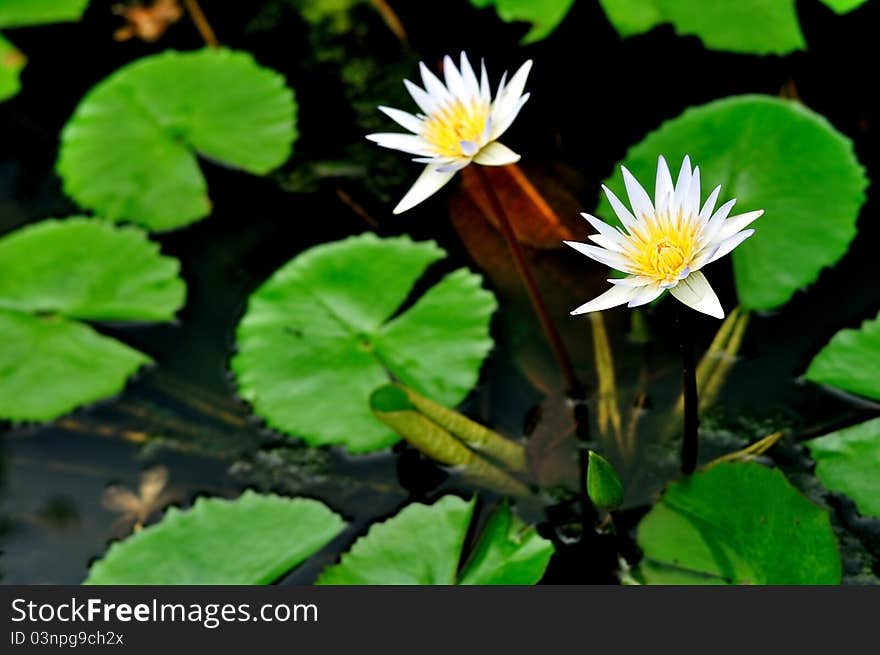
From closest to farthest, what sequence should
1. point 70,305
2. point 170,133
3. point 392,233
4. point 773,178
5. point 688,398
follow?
point 688,398
point 773,178
point 70,305
point 392,233
point 170,133

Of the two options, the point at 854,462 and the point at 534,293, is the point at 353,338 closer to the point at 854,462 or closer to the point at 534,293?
the point at 534,293

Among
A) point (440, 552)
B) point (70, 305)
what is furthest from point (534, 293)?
point (70, 305)

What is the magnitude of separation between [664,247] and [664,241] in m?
0.01

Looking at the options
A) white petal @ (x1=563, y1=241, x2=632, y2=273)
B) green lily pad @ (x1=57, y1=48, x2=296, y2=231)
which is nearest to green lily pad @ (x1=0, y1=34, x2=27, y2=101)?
green lily pad @ (x1=57, y1=48, x2=296, y2=231)

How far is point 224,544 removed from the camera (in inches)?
82.5

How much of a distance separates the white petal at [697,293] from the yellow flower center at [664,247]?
0.02 meters

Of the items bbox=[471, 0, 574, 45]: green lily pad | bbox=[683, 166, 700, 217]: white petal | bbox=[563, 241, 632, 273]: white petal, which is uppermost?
bbox=[471, 0, 574, 45]: green lily pad

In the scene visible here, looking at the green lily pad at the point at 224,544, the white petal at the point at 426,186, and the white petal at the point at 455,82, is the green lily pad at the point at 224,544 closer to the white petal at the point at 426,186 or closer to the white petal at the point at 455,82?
the white petal at the point at 426,186

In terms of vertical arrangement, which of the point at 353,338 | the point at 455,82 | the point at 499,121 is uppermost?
the point at 455,82

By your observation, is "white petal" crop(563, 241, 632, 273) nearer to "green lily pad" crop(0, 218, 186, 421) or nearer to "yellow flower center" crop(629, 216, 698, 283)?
"yellow flower center" crop(629, 216, 698, 283)

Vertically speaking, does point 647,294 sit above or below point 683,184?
below

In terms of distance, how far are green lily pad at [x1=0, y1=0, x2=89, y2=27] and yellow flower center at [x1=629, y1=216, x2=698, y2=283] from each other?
8.60 feet

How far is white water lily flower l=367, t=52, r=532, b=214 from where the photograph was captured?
6.07ft

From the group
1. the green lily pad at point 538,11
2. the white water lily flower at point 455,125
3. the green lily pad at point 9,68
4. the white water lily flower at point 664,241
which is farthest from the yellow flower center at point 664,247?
the green lily pad at point 9,68
